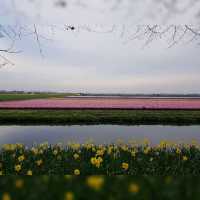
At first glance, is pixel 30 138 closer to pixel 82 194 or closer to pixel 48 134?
pixel 48 134

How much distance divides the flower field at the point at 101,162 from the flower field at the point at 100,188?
8.05 ft

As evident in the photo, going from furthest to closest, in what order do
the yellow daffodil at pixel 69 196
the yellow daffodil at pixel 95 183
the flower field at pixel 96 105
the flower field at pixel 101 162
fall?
the flower field at pixel 96 105
the flower field at pixel 101 162
the yellow daffodil at pixel 95 183
the yellow daffodil at pixel 69 196

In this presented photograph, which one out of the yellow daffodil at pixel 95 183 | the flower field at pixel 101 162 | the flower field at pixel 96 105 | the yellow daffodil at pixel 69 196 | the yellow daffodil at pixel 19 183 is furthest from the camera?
the flower field at pixel 96 105

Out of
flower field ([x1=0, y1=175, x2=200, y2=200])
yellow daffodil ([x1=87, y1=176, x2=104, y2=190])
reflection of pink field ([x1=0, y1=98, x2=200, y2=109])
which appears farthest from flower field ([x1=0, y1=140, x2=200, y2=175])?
reflection of pink field ([x1=0, y1=98, x2=200, y2=109])

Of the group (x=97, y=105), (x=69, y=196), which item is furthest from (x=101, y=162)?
(x=97, y=105)

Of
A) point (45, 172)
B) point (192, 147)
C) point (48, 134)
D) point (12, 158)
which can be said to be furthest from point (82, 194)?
point (48, 134)

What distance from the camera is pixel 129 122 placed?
1705cm

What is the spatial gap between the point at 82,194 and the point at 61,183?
289mm

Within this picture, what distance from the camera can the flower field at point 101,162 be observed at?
4.95 metres

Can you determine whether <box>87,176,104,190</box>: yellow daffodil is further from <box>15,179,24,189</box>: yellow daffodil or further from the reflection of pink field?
the reflection of pink field

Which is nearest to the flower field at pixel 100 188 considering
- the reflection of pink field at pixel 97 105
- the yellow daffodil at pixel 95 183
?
the yellow daffodil at pixel 95 183

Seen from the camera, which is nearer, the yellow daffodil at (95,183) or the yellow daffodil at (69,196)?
the yellow daffodil at (69,196)

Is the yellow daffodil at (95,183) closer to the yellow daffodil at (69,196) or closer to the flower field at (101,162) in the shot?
the yellow daffodil at (69,196)

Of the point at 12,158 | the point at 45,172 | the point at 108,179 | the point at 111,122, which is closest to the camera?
the point at 108,179
